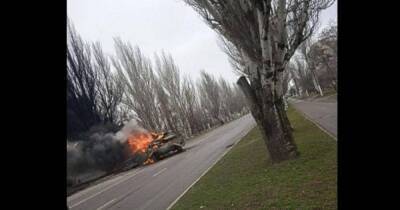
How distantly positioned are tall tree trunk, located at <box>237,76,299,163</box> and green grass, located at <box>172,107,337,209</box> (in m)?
0.40

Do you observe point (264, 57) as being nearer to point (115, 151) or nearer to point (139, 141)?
point (115, 151)

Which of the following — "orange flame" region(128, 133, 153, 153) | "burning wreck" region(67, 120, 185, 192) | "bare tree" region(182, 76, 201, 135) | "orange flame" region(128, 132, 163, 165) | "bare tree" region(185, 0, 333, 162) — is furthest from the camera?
"bare tree" region(182, 76, 201, 135)

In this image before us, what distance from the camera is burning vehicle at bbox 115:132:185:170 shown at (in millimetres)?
25547

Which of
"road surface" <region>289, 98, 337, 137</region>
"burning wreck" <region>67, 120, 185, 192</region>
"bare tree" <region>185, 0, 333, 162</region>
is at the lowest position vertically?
"burning wreck" <region>67, 120, 185, 192</region>

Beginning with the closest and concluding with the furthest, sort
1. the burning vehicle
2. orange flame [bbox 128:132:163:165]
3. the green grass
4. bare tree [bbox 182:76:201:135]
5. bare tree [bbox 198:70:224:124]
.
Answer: the green grass
the burning vehicle
orange flame [bbox 128:132:163:165]
bare tree [bbox 182:76:201:135]
bare tree [bbox 198:70:224:124]

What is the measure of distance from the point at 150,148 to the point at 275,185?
747 inches

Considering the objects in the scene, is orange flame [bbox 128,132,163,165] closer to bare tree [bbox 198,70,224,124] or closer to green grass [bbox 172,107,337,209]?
green grass [bbox 172,107,337,209]

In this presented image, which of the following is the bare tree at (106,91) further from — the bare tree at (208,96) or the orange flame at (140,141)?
the bare tree at (208,96)

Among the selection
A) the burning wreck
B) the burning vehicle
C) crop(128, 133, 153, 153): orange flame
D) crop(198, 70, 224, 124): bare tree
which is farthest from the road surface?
crop(198, 70, 224, 124): bare tree
